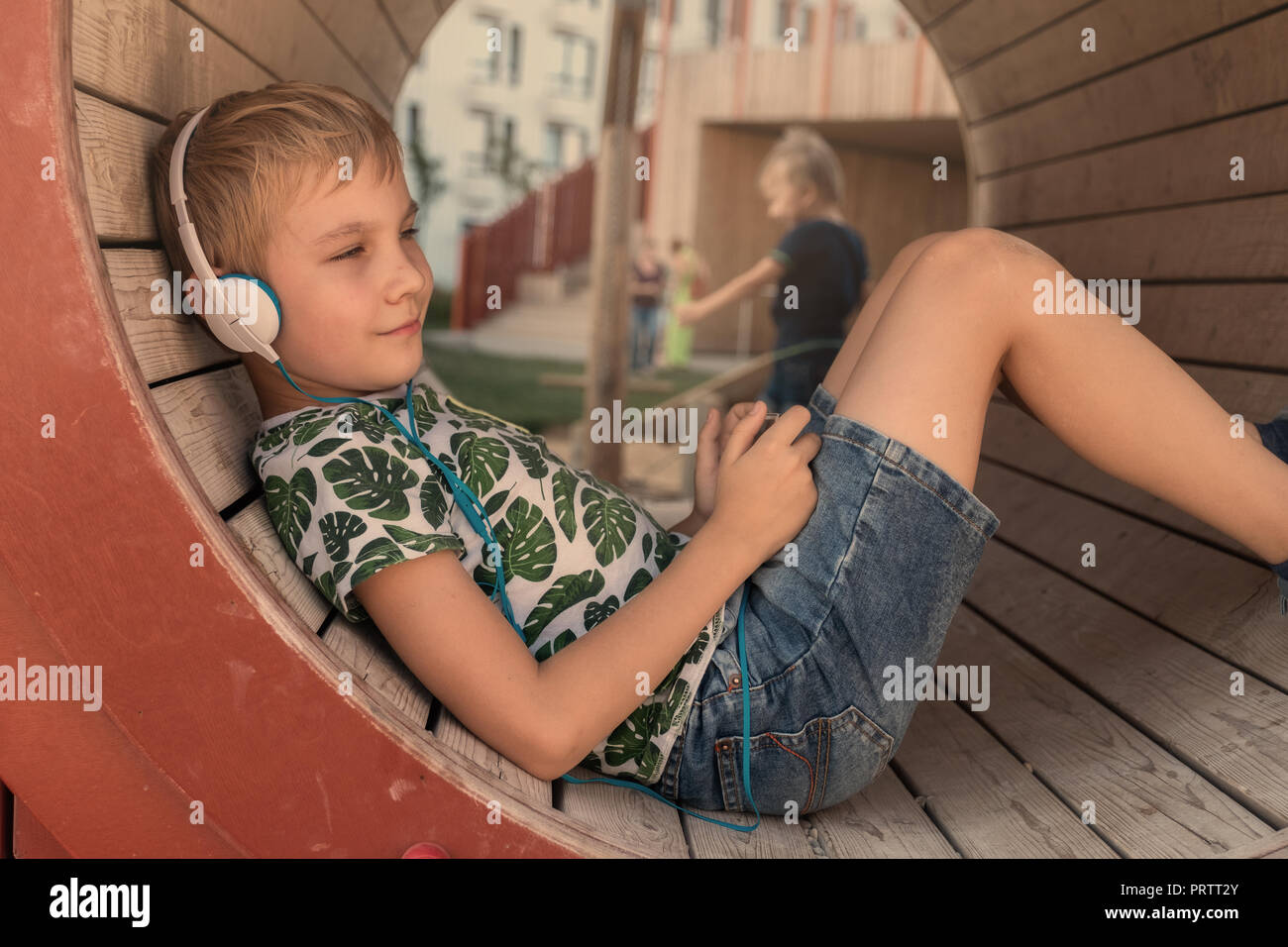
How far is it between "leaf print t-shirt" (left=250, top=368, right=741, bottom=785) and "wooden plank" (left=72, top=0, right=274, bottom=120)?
424mm

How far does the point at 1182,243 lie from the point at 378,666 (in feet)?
6.31

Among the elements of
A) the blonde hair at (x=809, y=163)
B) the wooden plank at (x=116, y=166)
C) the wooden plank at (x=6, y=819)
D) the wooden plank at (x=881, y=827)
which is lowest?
the wooden plank at (x=881, y=827)

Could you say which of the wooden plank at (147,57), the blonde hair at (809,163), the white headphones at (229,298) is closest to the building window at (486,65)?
the blonde hair at (809,163)

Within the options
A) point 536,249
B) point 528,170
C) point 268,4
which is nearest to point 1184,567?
point 268,4

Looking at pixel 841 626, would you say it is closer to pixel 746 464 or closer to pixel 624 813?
pixel 746 464

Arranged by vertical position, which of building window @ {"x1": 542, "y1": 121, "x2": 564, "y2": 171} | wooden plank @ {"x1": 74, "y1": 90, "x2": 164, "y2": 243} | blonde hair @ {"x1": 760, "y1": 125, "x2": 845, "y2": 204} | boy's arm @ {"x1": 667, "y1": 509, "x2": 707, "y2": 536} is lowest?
boy's arm @ {"x1": 667, "y1": 509, "x2": 707, "y2": 536}

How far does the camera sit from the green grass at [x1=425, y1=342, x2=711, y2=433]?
808 cm

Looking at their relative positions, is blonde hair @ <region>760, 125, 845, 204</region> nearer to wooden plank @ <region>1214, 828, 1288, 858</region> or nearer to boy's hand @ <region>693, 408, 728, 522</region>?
boy's hand @ <region>693, 408, 728, 522</region>

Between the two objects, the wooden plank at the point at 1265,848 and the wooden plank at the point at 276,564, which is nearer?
the wooden plank at the point at 276,564

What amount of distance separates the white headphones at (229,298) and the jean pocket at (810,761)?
0.77 m

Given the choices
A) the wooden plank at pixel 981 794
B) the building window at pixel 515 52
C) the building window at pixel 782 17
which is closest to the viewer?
the wooden plank at pixel 981 794

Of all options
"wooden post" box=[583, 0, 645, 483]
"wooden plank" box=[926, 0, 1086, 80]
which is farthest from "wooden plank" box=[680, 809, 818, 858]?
"wooden post" box=[583, 0, 645, 483]

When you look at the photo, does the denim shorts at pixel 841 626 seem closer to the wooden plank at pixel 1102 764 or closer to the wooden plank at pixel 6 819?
the wooden plank at pixel 1102 764

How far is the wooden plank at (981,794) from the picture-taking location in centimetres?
142
